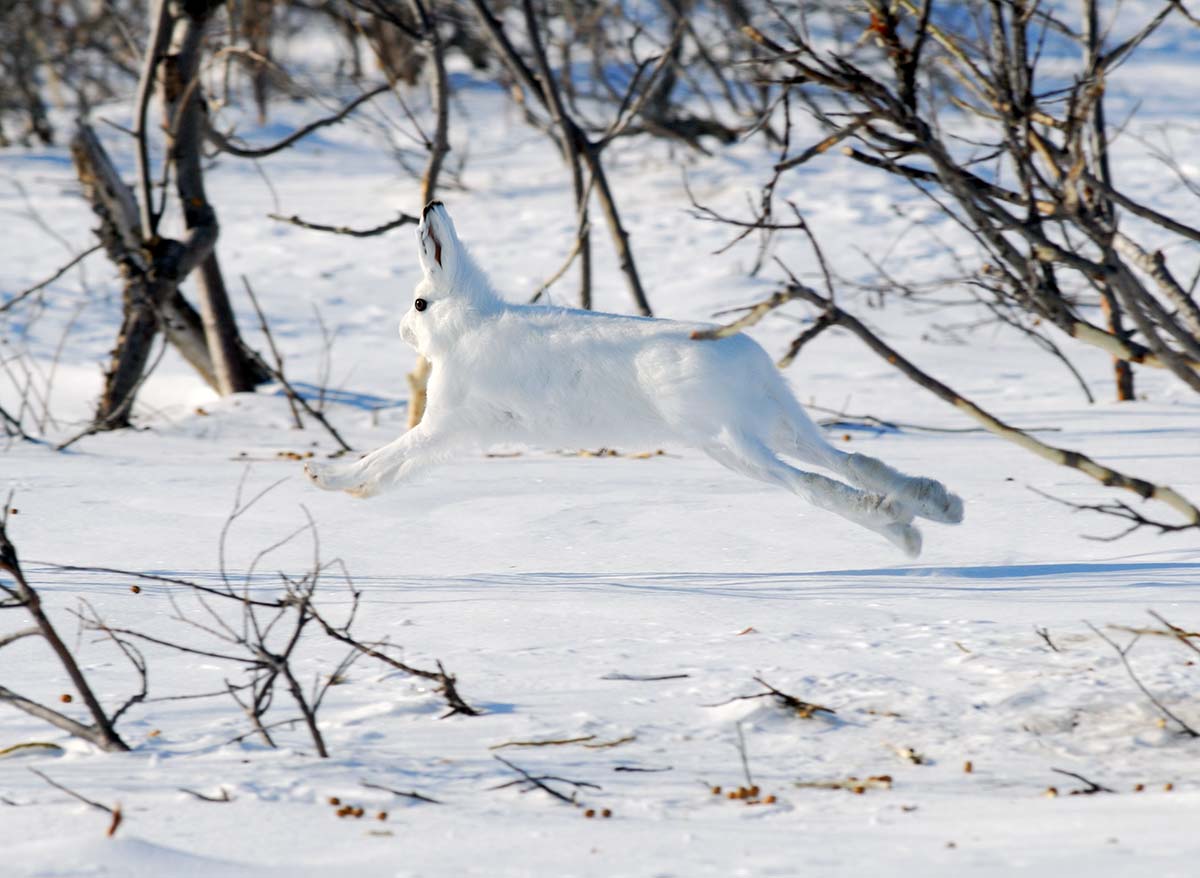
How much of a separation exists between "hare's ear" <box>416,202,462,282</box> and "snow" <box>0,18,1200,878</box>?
93 centimetres

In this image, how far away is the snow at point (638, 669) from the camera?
270 cm

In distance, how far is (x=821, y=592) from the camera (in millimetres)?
4348

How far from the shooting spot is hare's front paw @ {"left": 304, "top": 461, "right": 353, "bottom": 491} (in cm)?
485

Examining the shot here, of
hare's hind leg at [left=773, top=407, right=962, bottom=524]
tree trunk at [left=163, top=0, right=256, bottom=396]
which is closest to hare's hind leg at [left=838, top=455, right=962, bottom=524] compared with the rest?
hare's hind leg at [left=773, top=407, right=962, bottom=524]

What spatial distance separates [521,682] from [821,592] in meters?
1.10

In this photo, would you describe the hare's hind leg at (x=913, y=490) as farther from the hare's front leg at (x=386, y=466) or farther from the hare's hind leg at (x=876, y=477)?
the hare's front leg at (x=386, y=466)

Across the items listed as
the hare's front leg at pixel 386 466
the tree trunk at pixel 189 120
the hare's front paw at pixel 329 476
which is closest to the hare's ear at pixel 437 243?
the hare's front leg at pixel 386 466

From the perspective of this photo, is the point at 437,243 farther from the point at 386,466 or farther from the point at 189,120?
the point at 189,120

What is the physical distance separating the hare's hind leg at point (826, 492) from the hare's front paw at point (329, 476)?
47.2 inches

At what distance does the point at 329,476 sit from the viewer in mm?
4852

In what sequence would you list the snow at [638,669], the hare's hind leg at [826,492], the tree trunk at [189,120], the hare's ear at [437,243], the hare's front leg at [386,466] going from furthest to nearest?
the tree trunk at [189,120] < the hare's front leg at [386,466] < the hare's ear at [437,243] < the hare's hind leg at [826,492] < the snow at [638,669]

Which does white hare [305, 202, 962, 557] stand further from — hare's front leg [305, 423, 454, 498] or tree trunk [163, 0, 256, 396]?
tree trunk [163, 0, 256, 396]

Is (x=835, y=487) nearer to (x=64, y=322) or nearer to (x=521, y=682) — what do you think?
(x=521, y=682)

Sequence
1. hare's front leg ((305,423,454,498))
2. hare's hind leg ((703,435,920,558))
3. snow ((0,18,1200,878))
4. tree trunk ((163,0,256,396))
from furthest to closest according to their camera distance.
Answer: tree trunk ((163,0,256,396)) → hare's front leg ((305,423,454,498)) → hare's hind leg ((703,435,920,558)) → snow ((0,18,1200,878))
